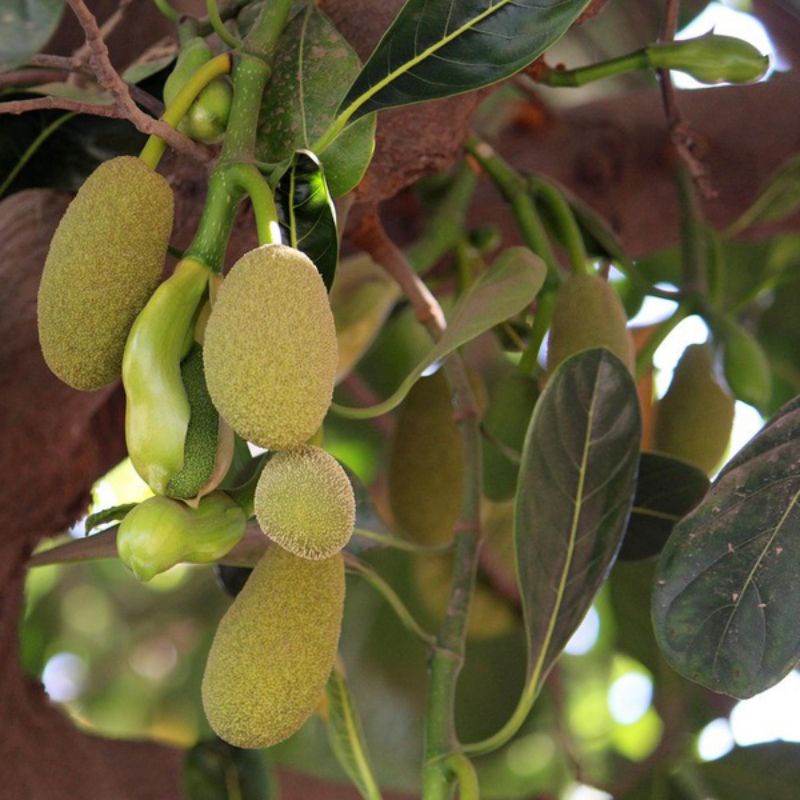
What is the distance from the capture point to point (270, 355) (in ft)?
1.32

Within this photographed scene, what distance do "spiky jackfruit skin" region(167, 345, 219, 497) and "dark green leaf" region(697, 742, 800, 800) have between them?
599mm

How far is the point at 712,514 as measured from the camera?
0.58m

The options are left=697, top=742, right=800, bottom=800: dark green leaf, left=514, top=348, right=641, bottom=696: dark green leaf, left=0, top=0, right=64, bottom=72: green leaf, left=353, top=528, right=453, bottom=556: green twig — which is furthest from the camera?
left=697, top=742, right=800, bottom=800: dark green leaf

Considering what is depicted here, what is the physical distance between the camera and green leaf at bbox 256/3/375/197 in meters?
0.53

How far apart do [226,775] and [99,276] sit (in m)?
0.43

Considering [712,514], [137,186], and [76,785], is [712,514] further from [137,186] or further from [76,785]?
[76,785]

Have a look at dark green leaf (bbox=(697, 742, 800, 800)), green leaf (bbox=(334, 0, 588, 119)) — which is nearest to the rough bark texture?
green leaf (bbox=(334, 0, 588, 119))

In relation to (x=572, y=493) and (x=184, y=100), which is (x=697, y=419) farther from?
(x=184, y=100)

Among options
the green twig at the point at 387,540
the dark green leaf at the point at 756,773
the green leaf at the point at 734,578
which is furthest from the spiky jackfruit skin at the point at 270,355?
the dark green leaf at the point at 756,773

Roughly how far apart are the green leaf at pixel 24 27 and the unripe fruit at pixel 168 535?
0.66ft

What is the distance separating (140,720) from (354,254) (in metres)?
1.08

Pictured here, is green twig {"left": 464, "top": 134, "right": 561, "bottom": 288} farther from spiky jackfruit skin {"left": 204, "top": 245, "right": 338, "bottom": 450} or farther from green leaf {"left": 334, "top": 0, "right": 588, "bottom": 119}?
spiky jackfruit skin {"left": 204, "top": 245, "right": 338, "bottom": 450}

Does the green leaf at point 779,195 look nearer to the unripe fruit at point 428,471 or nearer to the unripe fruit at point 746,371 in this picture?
the unripe fruit at point 746,371

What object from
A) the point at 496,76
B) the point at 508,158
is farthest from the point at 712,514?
the point at 508,158
